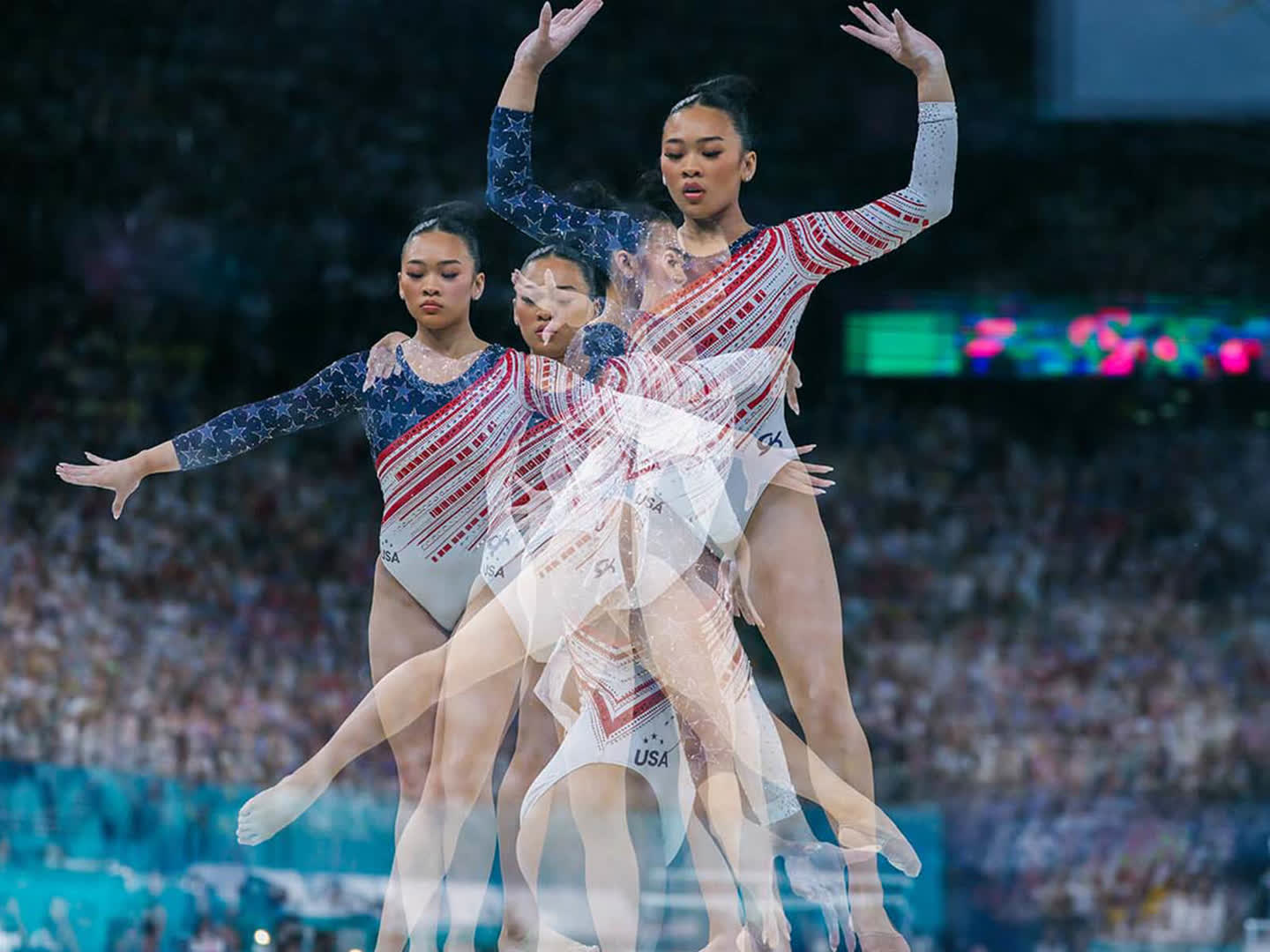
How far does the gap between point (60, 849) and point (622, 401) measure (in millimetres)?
3931

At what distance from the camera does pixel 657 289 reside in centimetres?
528

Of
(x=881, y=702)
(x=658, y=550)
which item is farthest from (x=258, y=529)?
(x=658, y=550)

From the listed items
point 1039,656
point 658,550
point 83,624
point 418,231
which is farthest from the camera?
point 1039,656

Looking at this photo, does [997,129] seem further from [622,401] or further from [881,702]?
[622,401]

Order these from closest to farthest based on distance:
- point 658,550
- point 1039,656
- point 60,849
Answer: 1. point 658,550
2. point 60,849
3. point 1039,656

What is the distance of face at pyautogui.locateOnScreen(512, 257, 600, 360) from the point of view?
546 cm

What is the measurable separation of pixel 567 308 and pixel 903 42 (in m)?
1.24

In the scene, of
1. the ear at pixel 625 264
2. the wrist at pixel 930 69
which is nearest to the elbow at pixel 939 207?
the wrist at pixel 930 69

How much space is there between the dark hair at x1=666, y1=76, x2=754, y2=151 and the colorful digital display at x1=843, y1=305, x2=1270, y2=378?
4.30m

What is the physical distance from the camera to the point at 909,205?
204 inches

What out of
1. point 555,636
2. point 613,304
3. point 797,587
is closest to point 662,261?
point 613,304

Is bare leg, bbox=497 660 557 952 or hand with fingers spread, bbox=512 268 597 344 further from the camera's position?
Answer: bare leg, bbox=497 660 557 952

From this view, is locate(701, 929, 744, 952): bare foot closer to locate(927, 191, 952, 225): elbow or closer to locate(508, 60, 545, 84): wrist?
locate(927, 191, 952, 225): elbow

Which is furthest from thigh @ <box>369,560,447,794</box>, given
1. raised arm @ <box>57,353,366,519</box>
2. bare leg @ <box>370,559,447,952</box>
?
raised arm @ <box>57,353,366,519</box>
